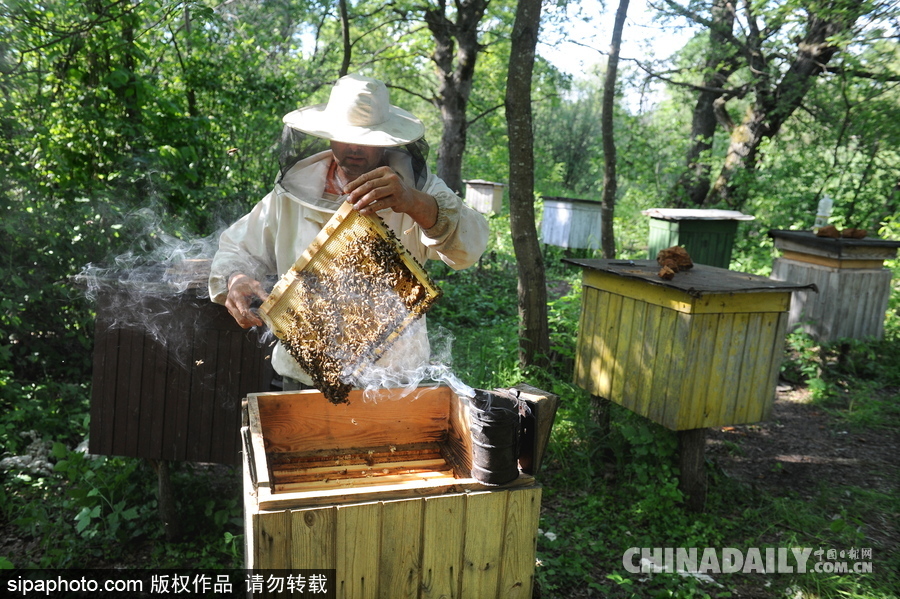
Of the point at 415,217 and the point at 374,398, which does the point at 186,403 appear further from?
the point at 415,217

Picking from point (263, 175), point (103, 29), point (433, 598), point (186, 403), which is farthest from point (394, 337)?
point (263, 175)

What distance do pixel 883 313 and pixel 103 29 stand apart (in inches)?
282

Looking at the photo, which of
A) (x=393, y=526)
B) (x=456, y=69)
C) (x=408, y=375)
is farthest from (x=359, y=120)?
(x=456, y=69)

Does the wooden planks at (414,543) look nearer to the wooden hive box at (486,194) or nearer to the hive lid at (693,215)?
the hive lid at (693,215)

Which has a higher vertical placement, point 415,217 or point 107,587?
point 415,217

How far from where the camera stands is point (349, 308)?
75.4 inches

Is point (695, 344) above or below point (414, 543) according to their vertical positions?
above

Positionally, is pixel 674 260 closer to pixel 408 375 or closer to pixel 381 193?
pixel 408 375

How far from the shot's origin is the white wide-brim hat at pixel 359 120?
2.00 m

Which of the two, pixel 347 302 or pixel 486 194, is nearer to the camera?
pixel 347 302

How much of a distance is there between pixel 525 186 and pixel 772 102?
6.05m

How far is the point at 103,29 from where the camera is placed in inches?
173

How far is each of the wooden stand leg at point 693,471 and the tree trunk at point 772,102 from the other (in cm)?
565

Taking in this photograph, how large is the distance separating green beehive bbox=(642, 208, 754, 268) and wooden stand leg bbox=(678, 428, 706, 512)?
3927 mm
